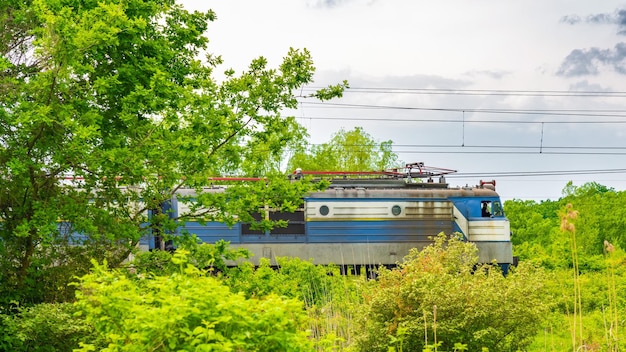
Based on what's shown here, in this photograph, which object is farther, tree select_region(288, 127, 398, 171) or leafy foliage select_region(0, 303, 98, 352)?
tree select_region(288, 127, 398, 171)

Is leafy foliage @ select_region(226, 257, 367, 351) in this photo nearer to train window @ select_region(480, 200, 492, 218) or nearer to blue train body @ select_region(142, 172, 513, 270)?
blue train body @ select_region(142, 172, 513, 270)

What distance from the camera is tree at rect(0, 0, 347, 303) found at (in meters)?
11.4

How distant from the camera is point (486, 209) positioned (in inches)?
947

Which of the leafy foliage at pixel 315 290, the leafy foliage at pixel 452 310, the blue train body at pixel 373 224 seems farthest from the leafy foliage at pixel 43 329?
the blue train body at pixel 373 224

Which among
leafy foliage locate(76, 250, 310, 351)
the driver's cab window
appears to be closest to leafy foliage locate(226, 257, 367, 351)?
leafy foliage locate(76, 250, 310, 351)

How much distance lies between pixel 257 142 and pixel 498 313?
5.00 meters

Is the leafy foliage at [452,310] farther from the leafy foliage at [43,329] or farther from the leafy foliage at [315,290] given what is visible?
the leafy foliage at [43,329]

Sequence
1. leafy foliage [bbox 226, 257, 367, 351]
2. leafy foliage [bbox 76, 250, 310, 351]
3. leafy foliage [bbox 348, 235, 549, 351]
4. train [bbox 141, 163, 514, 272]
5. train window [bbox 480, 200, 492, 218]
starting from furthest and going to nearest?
train window [bbox 480, 200, 492, 218]
train [bbox 141, 163, 514, 272]
leafy foliage [bbox 226, 257, 367, 351]
leafy foliage [bbox 348, 235, 549, 351]
leafy foliage [bbox 76, 250, 310, 351]

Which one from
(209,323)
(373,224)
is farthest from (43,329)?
(373,224)

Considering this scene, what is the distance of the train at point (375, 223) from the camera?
75.4 ft

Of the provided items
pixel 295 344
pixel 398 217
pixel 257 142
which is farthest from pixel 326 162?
pixel 295 344

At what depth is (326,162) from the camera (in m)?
33.8

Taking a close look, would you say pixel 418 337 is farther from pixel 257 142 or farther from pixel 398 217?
pixel 398 217

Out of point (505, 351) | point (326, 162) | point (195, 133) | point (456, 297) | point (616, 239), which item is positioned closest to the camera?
point (456, 297)
